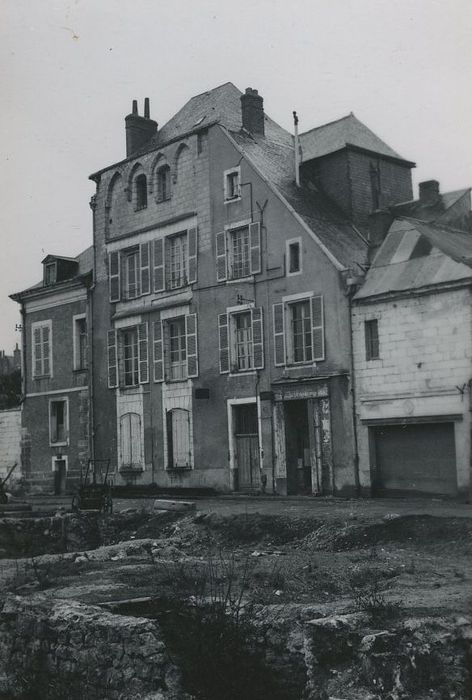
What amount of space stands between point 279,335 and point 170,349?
509 cm

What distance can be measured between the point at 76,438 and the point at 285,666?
23.9 m

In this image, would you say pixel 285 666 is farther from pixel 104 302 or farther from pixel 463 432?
pixel 104 302

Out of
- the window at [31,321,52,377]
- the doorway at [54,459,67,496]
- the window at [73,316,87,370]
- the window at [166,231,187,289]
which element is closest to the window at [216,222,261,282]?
the window at [166,231,187,289]

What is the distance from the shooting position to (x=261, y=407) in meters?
24.4

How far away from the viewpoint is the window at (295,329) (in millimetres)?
23484

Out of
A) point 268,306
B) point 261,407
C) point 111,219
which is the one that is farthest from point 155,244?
point 261,407

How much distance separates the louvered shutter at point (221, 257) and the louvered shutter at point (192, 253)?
39.3 inches

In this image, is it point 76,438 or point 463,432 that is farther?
point 76,438

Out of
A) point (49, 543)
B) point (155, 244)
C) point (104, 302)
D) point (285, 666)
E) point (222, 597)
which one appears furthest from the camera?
point (104, 302)

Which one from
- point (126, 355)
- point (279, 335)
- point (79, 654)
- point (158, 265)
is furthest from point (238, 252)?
point (79, 654)

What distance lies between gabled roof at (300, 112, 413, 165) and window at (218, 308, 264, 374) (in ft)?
19.9

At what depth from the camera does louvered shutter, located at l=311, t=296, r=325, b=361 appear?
75.5ft

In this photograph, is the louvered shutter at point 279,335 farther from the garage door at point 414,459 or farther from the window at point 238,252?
the garage door at point 414,459

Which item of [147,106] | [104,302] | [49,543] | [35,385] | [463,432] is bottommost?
[49,543]
